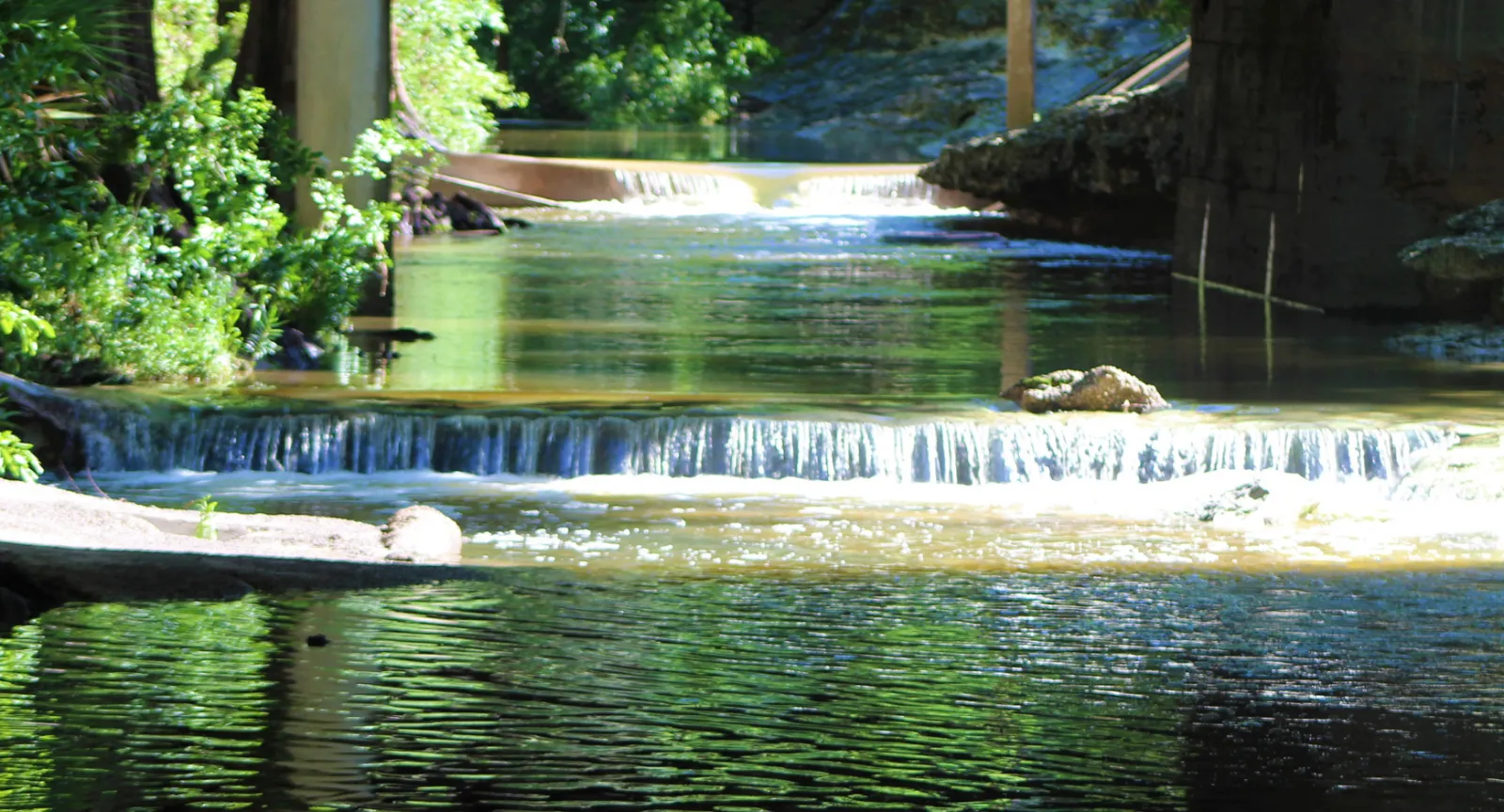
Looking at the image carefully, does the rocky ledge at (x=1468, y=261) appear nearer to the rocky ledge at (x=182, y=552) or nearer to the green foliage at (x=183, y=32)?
the rocky ledge at (x=182, y=552)

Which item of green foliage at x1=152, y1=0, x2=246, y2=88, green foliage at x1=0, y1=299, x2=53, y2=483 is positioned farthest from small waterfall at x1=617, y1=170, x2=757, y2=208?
green foliage at x1=0, y1=299, x2=53, y2=483

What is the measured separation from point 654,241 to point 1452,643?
55.5 feet

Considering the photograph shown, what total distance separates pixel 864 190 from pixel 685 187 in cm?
220

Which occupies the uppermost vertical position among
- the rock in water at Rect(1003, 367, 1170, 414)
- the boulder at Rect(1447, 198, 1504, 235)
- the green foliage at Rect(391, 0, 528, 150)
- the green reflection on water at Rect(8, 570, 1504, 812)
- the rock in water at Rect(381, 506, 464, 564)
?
the green foliage at Rect(391, 0, 528, 150)

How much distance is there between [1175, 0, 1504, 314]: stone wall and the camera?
16812 mm

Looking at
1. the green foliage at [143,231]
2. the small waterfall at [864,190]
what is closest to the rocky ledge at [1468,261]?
the green foliage at [143,231]

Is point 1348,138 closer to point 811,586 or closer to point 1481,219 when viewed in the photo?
point 1481,219

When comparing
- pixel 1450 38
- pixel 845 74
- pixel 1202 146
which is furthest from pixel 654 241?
pixel 845 74

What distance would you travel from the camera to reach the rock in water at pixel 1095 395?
12.9 m

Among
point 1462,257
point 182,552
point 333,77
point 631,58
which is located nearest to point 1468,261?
point 1462,257

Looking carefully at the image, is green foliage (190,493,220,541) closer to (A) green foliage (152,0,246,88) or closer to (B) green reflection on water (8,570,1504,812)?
(B) green reflection on water (8,570,1504,812)

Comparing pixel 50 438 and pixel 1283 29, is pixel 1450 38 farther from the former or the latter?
pixel 50 438

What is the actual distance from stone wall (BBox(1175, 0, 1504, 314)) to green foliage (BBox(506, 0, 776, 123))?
87.0 feet

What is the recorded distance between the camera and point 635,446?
12.3m
